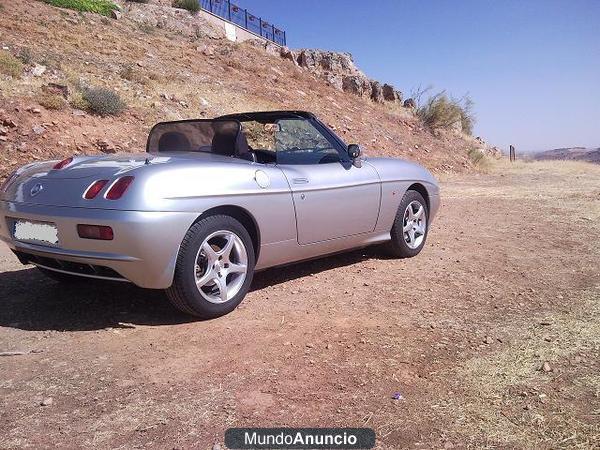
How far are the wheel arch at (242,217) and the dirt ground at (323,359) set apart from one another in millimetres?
470

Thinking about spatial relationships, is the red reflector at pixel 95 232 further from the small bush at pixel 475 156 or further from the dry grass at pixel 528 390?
the small bush at pixel 475 156

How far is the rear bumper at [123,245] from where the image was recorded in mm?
3035

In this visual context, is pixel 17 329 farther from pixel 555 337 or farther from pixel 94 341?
pixel 555 337

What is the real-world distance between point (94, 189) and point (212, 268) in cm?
85

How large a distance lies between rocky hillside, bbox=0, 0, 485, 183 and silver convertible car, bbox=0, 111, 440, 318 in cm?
722

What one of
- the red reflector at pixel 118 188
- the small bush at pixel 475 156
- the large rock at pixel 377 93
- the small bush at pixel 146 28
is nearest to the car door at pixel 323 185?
the red reflector at pixel 118 188

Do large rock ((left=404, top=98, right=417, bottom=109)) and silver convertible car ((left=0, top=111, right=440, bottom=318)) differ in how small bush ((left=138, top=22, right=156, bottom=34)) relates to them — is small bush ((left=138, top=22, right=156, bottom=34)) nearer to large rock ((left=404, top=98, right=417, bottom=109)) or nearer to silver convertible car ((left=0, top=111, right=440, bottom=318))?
large rock ((left=404, top=98, right=417, bottom=109))

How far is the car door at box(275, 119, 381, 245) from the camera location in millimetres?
4039

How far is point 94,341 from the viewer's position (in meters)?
3.14

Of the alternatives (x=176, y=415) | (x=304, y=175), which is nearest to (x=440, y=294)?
(x=304, y=175)

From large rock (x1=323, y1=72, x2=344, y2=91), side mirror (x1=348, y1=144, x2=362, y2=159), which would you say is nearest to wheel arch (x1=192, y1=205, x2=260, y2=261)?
side mirror (x1=348, y1=144, x2=362, y2=159)

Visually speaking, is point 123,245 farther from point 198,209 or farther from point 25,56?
point 25,56

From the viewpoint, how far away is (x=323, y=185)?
13.8ft

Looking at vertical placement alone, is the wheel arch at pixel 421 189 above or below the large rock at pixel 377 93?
below
